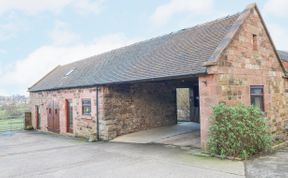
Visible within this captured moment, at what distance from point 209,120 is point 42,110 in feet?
→ 57.1

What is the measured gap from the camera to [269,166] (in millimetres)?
8711

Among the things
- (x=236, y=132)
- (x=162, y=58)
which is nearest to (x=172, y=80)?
(x=162, y=58)

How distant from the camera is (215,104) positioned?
10602 millimetres

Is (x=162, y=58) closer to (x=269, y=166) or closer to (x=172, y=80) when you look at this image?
(x=172, y=80)

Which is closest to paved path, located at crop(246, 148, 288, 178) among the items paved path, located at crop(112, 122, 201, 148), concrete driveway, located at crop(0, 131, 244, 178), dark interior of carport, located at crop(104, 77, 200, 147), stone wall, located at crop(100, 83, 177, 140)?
concrete driveway, located at crop(0, 131, 244, 178)

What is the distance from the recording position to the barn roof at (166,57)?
11727 millimetres

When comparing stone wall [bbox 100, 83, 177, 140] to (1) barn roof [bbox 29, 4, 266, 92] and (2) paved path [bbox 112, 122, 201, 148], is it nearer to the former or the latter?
(2) paved path [bbox 112, 122, 201, 148]

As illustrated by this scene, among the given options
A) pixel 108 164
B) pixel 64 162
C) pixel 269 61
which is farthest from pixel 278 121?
pixel 64 162

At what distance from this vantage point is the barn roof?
11.7 m

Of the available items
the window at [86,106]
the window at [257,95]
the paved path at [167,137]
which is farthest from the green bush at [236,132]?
the window at [86,106]

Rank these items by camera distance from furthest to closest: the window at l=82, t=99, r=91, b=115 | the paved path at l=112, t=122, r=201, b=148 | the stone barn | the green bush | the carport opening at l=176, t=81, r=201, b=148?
the window at l=82, t=99, r=91, b=115, the carport opening at l=176, t=81, r=201, b=148, the paved path at l=112, t=122, r=201, b=148, the stone barn, the green bush

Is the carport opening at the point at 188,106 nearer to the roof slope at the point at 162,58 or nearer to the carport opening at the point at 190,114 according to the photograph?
the carport opening at the point at 190,114

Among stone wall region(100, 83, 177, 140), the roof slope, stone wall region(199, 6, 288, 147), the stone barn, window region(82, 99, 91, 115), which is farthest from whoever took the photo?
window region(82, 99, 91, 115)

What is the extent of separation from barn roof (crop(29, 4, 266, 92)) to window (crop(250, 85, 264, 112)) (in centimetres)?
276
